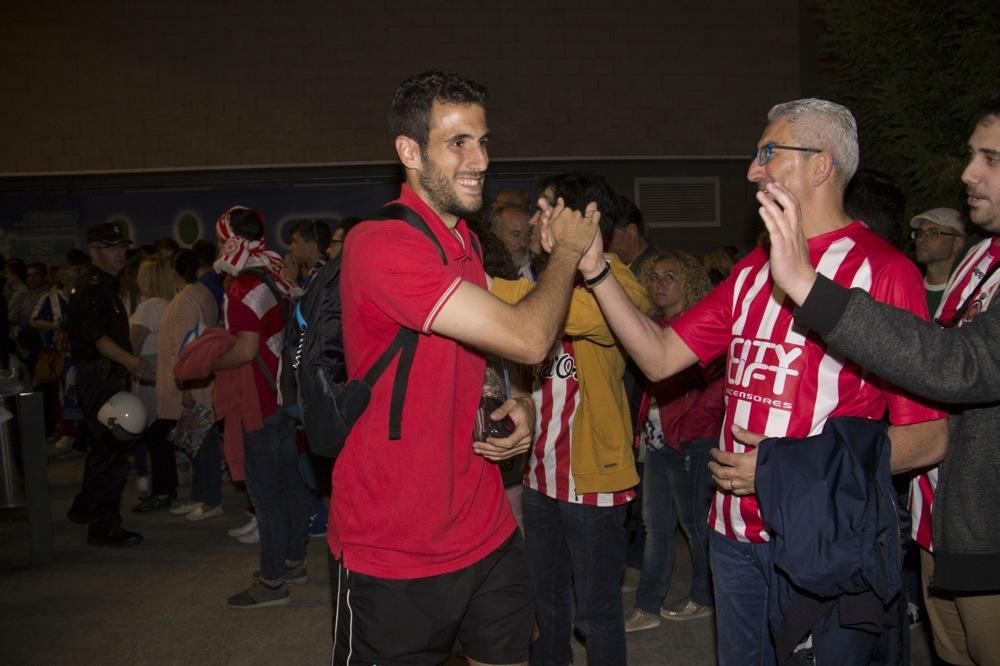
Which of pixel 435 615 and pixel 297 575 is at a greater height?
pixel 435 615

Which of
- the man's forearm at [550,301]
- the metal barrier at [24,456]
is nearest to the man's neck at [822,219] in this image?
the man's forearm at [550,301]

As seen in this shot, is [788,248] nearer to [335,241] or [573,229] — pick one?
[573,229]

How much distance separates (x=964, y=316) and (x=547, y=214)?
121 cm

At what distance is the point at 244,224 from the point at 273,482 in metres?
1.40

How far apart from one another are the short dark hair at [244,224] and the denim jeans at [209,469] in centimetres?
211

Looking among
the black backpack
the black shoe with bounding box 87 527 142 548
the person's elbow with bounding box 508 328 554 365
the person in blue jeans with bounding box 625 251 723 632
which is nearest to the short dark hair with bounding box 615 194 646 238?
the person in blue jeans with bounding box 625 251 723 632

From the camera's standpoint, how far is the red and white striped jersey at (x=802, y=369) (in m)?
2.07

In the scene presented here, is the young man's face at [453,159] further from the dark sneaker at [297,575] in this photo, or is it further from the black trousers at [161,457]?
the black trousers at [161,457]

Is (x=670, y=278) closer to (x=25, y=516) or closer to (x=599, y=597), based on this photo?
(x=599, y=597)

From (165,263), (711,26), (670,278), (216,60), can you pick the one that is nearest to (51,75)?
(216,60)

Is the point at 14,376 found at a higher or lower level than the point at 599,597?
higher

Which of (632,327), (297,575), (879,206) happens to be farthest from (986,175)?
(297,575)

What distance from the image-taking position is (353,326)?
6.89 ft

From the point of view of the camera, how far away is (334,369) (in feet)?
7.29
